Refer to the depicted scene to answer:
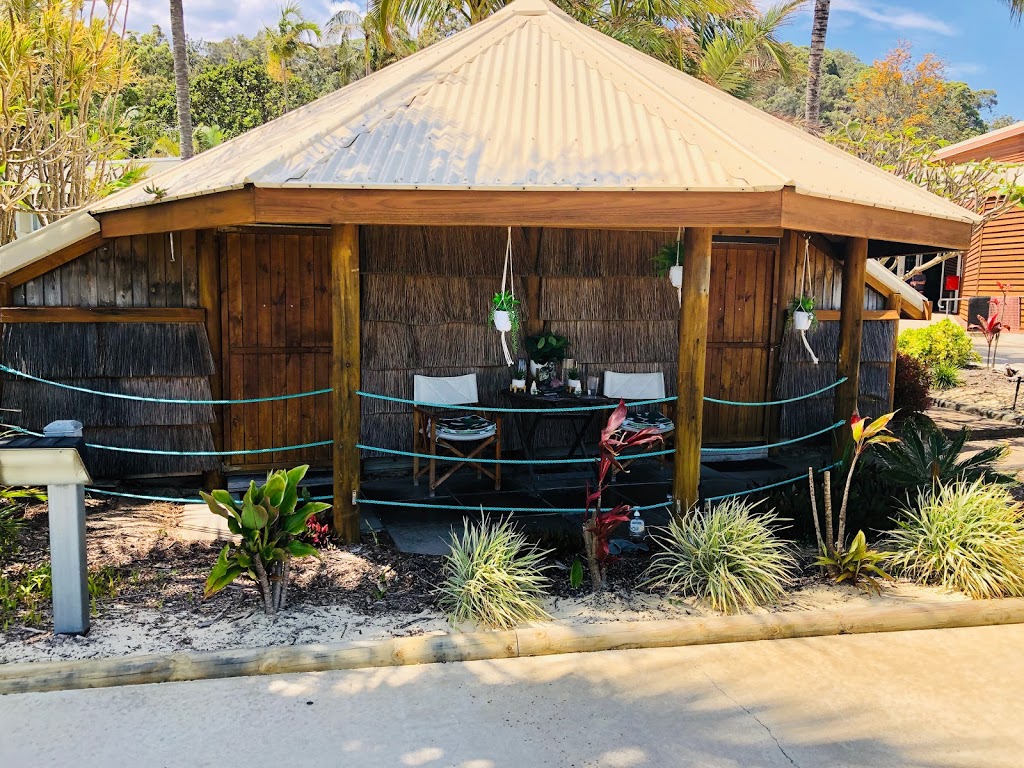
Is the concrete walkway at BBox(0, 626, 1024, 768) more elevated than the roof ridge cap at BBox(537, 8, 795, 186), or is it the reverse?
the roof ridge cap at BBox(537, 8, 795, 186)

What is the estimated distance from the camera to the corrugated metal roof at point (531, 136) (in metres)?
4.98

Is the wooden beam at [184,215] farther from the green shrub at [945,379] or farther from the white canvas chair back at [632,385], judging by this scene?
the green shrub at [945,379]

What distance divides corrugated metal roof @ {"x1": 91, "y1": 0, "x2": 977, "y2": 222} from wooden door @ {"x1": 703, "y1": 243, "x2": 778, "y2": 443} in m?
1.54

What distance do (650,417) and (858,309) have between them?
6.60 feet

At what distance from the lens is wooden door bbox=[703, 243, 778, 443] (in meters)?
8.61

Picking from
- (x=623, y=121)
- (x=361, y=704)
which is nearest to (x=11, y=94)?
(x=623, y=121)

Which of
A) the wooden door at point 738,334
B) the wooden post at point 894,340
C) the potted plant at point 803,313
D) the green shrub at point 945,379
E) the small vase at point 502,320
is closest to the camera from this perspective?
the small vase at point 502,320

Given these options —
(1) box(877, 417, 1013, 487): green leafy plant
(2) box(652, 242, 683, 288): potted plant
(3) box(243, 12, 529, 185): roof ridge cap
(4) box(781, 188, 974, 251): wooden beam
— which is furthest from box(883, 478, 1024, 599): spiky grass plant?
(3) box(243, 12, 529, 185): roof ridge cap

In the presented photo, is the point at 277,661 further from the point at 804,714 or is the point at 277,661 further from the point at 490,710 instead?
the point at 804,714

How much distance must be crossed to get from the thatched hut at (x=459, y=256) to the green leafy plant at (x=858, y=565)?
1033 millimetres

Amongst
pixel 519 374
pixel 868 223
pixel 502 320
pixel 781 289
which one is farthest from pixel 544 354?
pixel 868 223

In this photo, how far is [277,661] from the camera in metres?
4.07

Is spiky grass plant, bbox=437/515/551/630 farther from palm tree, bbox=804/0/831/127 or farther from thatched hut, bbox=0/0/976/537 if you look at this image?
palm tree, bbox=804/0/831/127

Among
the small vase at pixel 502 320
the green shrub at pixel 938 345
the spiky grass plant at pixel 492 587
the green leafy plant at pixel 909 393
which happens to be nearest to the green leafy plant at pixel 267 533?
the spiky grass plant at pixel 492 587
